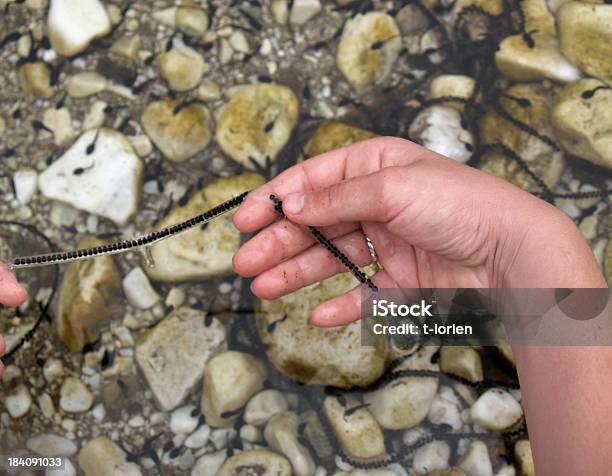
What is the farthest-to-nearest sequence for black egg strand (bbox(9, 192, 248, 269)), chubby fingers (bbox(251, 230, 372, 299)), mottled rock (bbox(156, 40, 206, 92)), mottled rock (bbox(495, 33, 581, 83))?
mottled rock (bbox(156, 40, 206, 92)) → mottled rock (bbox(495, 33, 581, 83)) → black egg strand (bbox(9, 192, 248, 269)) → chubby fingers (bbox(251, 230, 372, 299))

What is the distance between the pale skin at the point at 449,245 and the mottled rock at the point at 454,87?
1.69 m

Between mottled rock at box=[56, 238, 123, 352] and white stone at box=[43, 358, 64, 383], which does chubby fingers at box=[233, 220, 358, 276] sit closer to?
mottled rock at box=[56, 238, 123, 352]

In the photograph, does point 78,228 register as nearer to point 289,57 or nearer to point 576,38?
point 289,57

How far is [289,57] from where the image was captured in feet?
17.8

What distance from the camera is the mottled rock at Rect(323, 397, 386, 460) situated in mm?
4203

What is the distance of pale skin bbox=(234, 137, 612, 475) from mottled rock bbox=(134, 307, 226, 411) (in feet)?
3.36

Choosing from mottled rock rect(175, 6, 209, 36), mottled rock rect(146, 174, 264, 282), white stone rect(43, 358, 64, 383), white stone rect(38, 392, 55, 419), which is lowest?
white stone rect(38, 392, 55, 419)

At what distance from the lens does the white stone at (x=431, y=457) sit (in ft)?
13.8

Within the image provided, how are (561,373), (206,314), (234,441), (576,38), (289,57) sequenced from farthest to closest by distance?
1. (289,57)
2. (576,38)
3. (206,314)
4. (234,441)
5. (561,373)

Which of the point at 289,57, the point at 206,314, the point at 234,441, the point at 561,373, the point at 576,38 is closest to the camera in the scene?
the point at 561,373

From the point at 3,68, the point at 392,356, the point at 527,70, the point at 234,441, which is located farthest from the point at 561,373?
the point at 3,68

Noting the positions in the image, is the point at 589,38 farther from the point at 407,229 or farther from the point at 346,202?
the point at 346,202

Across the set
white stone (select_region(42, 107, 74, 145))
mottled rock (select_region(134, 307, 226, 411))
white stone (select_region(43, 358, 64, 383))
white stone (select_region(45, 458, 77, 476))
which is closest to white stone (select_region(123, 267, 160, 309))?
mottled rock (select_region(134, 307, 226, 411))

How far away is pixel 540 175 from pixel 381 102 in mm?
1491
